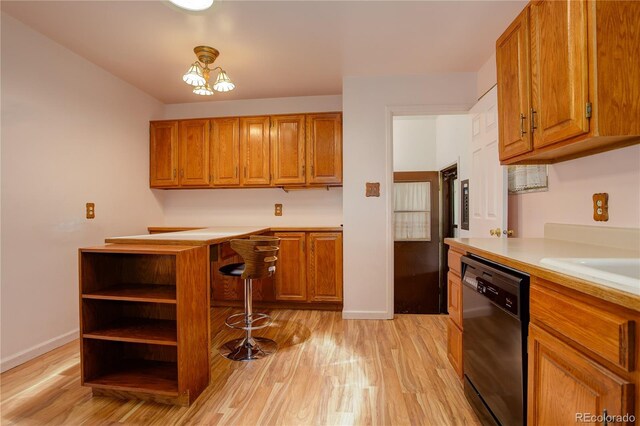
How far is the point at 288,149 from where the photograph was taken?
3.48m

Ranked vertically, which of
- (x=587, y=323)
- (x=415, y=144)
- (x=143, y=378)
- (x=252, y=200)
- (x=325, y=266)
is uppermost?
(x=415, y=144)

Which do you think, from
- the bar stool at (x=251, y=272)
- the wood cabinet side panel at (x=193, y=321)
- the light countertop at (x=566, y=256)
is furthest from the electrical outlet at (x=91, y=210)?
the light countertop at (x=566, y=256)

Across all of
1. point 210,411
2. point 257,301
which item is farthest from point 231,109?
point 210,411

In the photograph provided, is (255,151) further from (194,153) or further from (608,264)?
(608,264)

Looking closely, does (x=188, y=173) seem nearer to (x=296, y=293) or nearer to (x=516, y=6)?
(x=296, y=293)

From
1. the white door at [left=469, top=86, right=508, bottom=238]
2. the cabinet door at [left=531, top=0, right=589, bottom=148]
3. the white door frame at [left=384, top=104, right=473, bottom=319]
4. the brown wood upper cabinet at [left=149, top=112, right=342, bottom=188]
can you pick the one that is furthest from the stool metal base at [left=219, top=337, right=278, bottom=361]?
the cabinet door at [left=531, top=0, right=589, bottom=148]

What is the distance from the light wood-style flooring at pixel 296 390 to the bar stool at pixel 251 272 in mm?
97

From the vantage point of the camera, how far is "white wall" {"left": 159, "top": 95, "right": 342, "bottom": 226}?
3777mm

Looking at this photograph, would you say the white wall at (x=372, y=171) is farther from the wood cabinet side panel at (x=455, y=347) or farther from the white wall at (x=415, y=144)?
the white wall at (x=415, y=144)

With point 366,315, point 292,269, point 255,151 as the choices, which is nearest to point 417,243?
point 366,315

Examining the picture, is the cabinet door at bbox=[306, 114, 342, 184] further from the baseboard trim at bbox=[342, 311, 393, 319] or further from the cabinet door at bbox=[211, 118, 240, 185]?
the baseboard trim at bbox=[342, 311, 393, 319]

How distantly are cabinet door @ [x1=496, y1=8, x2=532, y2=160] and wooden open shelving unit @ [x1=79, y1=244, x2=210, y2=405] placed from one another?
1.97 m

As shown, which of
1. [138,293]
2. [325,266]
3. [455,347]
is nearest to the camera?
[138,293]

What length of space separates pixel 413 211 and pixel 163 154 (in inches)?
141
